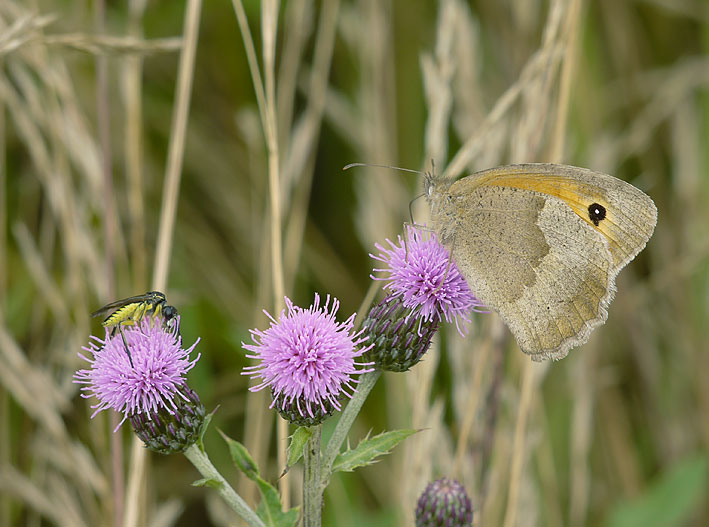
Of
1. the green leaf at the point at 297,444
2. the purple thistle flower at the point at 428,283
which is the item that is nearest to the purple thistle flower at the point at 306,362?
the green leaf at the point at 297,444

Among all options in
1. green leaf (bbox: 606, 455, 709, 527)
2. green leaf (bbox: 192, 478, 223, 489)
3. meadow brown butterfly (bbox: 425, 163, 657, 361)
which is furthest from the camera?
green leaf (bbox: 606, 455, 709, 527)

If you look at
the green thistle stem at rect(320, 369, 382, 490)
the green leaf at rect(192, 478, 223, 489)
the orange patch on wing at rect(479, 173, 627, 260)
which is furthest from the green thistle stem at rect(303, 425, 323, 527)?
the orange patch on wing at rect(479, 173, 627, 260)

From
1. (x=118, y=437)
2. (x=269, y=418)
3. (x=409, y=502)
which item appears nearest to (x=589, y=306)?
(x=409, y=502)

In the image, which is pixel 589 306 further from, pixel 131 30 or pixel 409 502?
pixel 131 30

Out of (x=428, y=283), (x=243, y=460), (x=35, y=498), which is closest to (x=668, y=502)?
(x=428, y=283)

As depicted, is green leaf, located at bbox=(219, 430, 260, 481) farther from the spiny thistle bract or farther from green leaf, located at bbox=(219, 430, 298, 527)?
the spiny thistle bract

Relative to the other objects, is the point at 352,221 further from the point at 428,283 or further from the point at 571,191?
the point at 428,283
